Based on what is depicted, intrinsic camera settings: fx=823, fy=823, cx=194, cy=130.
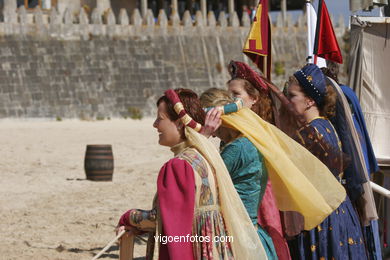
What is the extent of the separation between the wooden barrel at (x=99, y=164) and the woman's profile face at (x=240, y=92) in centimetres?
851

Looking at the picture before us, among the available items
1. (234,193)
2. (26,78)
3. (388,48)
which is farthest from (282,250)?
(26,78)

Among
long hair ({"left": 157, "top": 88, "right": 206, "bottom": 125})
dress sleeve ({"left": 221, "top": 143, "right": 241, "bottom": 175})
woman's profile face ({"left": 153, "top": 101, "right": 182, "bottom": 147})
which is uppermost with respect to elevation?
long hair ({"left": 157, "top": 88, "right": 206, "bottom": 125})

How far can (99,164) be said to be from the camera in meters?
12.5

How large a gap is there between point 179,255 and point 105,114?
21.1 m

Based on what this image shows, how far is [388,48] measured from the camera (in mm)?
6551

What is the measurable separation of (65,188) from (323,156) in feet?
26.1

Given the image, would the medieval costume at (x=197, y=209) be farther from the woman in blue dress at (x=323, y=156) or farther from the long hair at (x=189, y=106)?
the woman in blue dress at (x=323, y=156)

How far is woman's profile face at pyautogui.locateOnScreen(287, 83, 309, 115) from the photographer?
4.29m

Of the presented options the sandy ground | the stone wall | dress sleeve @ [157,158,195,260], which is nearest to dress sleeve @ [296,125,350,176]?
dress sleeve @ [157,158,195,260]

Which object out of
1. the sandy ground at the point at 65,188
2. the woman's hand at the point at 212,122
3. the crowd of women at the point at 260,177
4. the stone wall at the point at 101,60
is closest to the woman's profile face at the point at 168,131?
the crowd of women at the point at 260,177

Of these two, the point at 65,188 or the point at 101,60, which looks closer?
the point at 65,188

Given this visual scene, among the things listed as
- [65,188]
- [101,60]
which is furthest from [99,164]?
[101,60]

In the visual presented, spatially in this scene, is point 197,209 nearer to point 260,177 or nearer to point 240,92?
point 260,177

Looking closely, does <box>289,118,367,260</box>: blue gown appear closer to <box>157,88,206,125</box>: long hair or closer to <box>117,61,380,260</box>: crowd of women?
<box>117,61,380,260</box>: crowd of women
